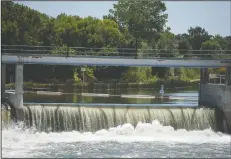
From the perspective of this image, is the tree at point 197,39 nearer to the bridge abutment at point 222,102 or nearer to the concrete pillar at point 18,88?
the bridge abutment at point 222,102

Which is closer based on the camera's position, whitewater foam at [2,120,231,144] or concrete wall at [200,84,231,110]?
whitewater foam at [2,120,231,144]

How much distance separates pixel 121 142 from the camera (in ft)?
69.0

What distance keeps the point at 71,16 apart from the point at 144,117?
35816mm

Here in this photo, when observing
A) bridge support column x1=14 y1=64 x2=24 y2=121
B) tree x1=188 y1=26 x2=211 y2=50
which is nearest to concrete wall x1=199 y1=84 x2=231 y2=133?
bridge support column x1=14 y1=64 x2=24 y2=121

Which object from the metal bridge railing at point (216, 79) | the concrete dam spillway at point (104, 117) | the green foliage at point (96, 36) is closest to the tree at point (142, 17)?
the green foliage at point (96, 36)

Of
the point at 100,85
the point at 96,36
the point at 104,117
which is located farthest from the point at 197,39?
the point at 104,117

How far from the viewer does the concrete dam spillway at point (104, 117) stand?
22.8m

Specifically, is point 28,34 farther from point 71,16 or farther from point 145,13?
point 145,13

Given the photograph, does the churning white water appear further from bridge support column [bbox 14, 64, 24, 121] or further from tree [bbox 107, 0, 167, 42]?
tree [bbox 107, 0, 167, 42]

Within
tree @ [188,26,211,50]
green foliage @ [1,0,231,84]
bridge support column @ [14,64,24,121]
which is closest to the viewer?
bridge support column @ [14,64,24,121]

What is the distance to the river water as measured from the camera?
62.3 feet

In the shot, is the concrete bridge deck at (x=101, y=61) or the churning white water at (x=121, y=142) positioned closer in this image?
the churning white water at (x=121, y=142)

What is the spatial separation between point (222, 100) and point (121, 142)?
719 centimetres

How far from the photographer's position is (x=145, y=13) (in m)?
65.9
